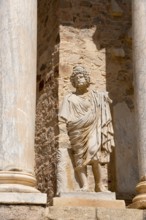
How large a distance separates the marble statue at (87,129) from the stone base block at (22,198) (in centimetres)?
114

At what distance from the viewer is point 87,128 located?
9570mm

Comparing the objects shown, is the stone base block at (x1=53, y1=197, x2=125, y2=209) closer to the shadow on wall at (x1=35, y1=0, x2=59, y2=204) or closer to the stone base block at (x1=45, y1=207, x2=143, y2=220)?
the stone base block at (x1=45, y1=207, x2=143, y2=220)

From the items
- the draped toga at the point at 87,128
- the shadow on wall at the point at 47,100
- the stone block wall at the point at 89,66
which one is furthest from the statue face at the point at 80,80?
the shadow on wall at the point at 47,100

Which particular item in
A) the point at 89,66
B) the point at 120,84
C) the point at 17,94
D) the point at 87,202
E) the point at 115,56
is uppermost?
the point at 115,56

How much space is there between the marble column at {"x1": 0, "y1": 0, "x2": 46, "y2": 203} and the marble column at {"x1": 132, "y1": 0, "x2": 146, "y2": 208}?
5.77ft

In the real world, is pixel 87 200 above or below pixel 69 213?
above

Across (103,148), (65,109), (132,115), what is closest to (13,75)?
(65,109)

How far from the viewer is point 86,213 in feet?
28.0

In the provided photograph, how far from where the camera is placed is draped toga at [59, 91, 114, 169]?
9.44 metres

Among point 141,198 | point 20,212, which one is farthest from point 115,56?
point 20,212

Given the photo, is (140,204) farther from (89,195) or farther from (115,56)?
(115,56)

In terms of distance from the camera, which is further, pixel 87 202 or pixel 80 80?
pixel 80 80

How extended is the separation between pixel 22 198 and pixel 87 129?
1884 millimetres

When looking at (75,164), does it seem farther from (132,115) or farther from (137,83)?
(132,115)
